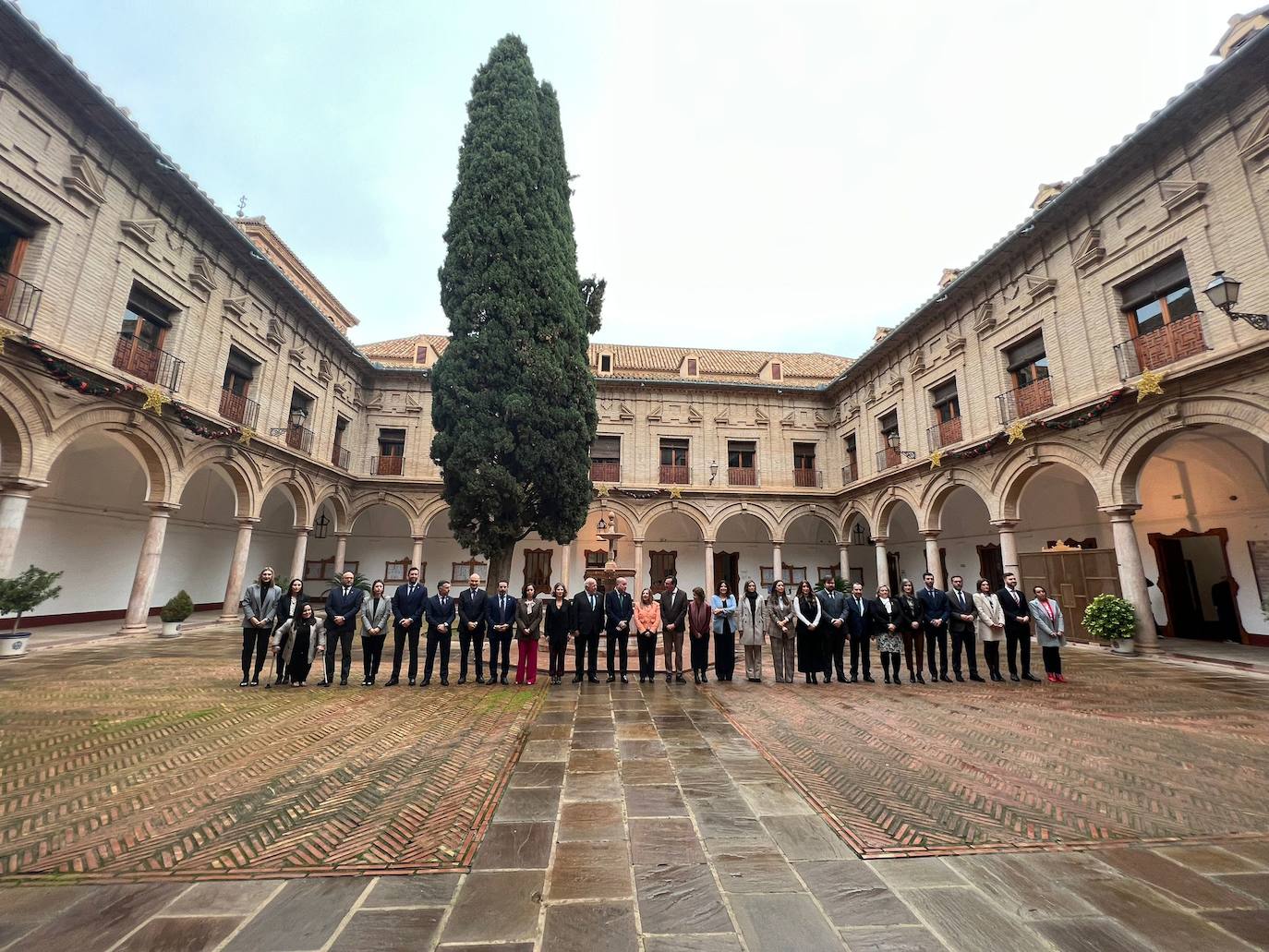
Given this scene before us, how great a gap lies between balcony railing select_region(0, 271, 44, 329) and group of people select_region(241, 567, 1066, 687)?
663 cm

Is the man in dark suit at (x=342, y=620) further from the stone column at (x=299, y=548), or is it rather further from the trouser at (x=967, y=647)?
the stone column at (x=299, y=548)

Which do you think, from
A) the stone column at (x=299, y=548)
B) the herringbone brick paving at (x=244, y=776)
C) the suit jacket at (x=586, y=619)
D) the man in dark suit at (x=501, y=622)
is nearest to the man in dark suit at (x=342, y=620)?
the herringbone brick paving at (x=244, y=776)

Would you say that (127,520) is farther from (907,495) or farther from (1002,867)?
(907,495)

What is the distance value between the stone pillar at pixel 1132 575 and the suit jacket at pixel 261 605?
14.6 meters

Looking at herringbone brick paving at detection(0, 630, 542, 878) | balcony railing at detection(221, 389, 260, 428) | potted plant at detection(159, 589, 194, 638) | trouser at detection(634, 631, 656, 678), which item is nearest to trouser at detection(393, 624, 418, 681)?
herringbone brick paving at detection(0, 630, 542, 878)

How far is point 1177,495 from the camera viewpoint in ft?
41.3

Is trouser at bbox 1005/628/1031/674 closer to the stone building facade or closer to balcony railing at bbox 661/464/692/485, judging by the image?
the stone building facade

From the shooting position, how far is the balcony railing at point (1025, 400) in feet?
39.2

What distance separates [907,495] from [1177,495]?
5922 mm

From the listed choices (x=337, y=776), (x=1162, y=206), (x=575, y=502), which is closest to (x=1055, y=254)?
(x=1162, y=206)

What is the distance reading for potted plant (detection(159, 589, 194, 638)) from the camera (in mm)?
11289

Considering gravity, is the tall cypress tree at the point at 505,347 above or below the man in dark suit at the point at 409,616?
above

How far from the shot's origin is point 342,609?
7.40 metres

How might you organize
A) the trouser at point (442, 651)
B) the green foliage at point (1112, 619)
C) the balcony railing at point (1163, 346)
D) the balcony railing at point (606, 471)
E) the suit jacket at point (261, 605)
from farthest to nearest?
the balcony railing at point (606, 471), the green foliage at point (1112, 619), the balcony railing at point (1163, 346), the trouser at point (442, 651), the suit jacket at point (261, 605)
